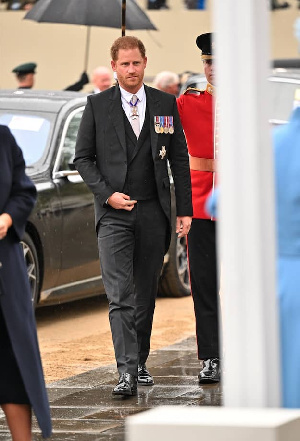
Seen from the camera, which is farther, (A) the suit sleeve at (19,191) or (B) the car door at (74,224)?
(B) the car door at (74,224)

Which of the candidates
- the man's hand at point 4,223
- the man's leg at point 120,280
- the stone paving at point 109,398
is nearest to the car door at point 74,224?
the stone paving at point 109,398

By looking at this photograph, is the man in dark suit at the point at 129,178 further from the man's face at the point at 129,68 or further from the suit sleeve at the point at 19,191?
the suit sleeve at the point at 19,191

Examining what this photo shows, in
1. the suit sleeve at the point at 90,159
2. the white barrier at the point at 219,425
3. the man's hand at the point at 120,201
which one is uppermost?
the white barrier at the point at 219,425

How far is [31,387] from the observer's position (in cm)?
617

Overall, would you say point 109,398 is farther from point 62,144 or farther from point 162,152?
point 62,144

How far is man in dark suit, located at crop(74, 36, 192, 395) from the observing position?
8.59 m

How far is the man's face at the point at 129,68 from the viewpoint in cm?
870

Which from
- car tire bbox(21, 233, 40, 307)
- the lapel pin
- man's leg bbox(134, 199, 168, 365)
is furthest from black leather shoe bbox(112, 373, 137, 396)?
car tire bbox(21, 233, 40, 307)

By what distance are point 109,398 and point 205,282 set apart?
1191 millimetres

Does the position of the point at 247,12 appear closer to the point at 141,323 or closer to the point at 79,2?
the point at 141,323

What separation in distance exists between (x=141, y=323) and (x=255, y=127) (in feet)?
15.6

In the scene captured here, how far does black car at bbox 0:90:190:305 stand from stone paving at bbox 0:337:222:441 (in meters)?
1.86

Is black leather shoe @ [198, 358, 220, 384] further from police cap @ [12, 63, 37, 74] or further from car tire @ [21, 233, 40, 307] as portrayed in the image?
police cap @ [12, 63, 37, 74]

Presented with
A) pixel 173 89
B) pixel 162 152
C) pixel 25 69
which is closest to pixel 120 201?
pixel 162 152
